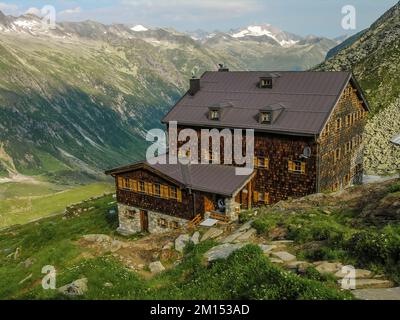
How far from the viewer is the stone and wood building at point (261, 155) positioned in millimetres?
39844

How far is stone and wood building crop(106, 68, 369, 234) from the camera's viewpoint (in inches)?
1569

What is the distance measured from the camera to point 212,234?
32219 millimetres

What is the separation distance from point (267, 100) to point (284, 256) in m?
26.6

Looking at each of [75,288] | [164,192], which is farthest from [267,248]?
[164,192]

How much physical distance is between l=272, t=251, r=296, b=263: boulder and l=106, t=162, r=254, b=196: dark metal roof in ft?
61.0

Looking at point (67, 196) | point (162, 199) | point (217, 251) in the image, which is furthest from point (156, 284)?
point (67, 196)

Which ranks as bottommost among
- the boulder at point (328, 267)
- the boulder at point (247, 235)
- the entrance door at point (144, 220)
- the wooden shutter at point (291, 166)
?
the entrance door at point (144, 220)

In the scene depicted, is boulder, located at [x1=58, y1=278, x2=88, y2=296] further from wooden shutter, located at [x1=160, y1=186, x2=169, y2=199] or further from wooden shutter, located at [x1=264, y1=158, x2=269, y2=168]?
wooden shutter, located at [x1=264, y1=158, x2=269, y2=168]

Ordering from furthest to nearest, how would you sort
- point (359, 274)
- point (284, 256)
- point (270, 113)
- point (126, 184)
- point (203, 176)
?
point (126, 184) < point (203, 176) < point (270, 113) < point (284, 256) < point (359, 274)

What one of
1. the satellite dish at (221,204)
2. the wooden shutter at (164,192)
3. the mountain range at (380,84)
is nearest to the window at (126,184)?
the wooden shutter at (164,192)

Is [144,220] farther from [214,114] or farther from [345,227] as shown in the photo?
[345,227]

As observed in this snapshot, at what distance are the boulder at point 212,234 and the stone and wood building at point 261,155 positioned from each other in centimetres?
610

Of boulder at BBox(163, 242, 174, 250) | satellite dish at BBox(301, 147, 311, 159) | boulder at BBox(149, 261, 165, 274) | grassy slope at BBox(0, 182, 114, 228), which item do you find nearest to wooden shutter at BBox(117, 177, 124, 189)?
boulder at BBox(163, 242, 174, 250)

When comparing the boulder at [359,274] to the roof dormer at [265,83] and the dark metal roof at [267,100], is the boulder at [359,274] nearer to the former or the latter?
the dark metal roof at [267,100]
